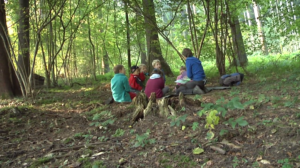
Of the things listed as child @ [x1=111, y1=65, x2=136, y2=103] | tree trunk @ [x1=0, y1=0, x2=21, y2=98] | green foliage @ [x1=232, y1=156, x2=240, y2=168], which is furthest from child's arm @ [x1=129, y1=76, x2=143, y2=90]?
green foliage @ [x1=232, y1=156, x2=240, y2=168]

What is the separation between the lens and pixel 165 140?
317 centimetres

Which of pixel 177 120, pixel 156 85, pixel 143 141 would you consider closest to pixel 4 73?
pixel 156 85

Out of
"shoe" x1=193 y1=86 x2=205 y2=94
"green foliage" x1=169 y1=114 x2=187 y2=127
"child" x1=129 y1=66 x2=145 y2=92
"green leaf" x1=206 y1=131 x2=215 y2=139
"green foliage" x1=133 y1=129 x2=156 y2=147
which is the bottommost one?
"green foliage" x1=133 y1=129 x2=156 y2=147

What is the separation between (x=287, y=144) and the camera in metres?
2.46

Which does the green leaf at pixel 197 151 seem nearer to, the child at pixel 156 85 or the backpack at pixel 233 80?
the child at pixel 156 85

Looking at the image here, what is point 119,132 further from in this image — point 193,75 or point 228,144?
point 193,75

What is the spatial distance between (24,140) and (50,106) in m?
2.61

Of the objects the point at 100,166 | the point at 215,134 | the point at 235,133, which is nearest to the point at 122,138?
the point at 100,166

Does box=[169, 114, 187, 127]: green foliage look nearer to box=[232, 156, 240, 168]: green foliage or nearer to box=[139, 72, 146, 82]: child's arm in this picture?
box=[232, 156, 240, 168]: green foliage

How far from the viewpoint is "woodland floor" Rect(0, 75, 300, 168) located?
2.50m

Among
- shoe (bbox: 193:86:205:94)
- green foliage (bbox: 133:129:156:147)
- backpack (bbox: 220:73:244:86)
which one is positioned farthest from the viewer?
backpack (bbox: 220:73:244:86)

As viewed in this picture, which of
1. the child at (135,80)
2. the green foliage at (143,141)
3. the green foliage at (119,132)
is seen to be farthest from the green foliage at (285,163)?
the child at (135,80)

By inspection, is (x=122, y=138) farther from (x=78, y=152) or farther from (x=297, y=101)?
(x=297, y=101)

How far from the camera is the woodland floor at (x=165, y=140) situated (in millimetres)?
2495
